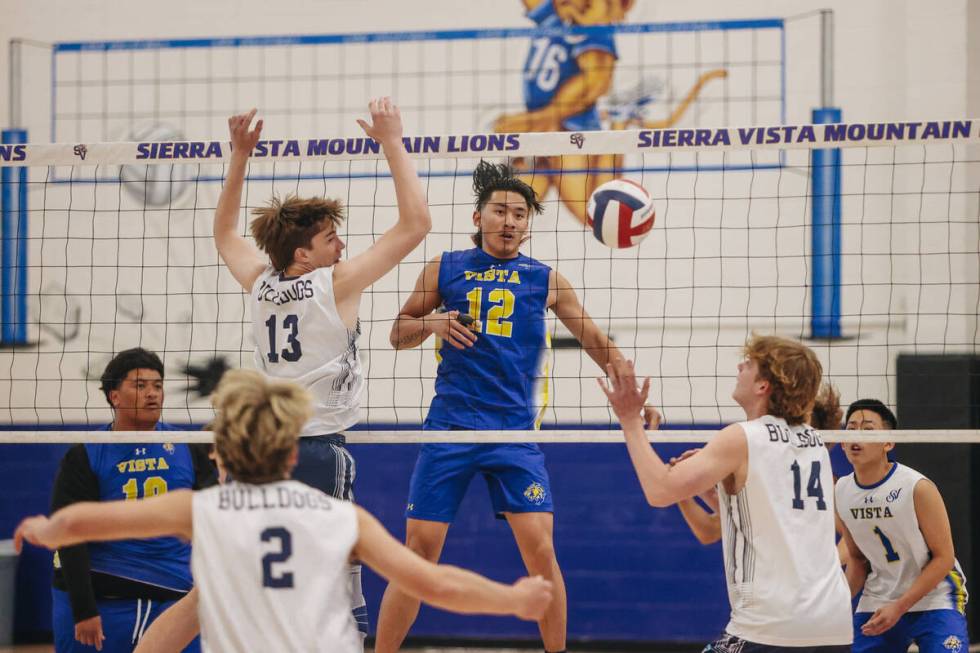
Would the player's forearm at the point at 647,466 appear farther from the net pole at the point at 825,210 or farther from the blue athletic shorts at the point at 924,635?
the net pole at the point at 825,210

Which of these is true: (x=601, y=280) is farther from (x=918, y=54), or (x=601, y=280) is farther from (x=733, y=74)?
(x=918, y=54)

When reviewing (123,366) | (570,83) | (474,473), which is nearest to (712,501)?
(474,473)

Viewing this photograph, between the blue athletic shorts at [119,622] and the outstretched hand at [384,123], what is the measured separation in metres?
2.42

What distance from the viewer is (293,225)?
4.62 metres

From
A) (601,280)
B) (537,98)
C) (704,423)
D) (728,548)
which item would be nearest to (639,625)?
(704,423)

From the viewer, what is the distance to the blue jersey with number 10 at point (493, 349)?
5527 millimetres

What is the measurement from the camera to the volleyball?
18.4 feet

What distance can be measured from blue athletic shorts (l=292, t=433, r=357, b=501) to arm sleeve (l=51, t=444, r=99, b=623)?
4.00 ft

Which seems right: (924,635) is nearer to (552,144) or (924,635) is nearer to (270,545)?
(552,144)

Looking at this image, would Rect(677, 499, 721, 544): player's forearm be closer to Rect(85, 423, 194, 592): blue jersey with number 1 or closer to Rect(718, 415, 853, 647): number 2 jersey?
Rect(718, 415, 853, 647): number 2 jersey

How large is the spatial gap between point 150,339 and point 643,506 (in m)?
3.84

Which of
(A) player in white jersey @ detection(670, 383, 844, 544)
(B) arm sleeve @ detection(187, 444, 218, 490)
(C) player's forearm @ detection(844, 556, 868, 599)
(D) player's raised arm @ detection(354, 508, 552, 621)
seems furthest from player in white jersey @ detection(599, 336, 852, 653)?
(B) arm sleeve @ detection(187, 444, 218, 490)

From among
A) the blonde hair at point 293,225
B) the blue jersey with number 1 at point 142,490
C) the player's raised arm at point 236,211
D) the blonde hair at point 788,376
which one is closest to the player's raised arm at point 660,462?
the blonde hair at point 788,376

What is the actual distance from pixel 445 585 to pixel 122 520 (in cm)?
86
